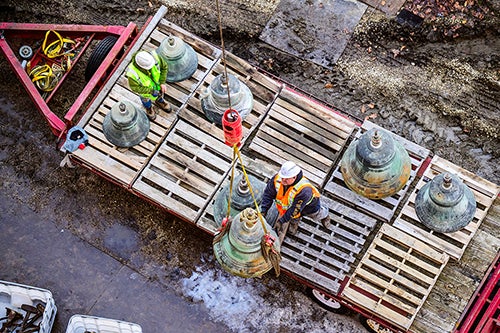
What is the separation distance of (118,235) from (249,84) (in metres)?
3.32

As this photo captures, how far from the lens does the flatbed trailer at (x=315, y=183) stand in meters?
10.1

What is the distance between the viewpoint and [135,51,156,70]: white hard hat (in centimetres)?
995

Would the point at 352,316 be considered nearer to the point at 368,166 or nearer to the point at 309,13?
the point at 368,166

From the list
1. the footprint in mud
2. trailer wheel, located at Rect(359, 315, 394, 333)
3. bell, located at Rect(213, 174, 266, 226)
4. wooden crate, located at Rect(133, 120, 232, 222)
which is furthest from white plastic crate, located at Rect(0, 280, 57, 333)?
trailer wheel, located at Rect(359, 315, 394, 333)

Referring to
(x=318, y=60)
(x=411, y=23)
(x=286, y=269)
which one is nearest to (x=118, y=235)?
(x=286, y=269)

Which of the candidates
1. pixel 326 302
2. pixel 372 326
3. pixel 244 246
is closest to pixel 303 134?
pixel 326 302

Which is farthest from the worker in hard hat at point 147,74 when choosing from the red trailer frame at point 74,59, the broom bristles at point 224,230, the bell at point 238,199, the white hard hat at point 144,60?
the broom bristles at point 224,230

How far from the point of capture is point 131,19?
13.0m

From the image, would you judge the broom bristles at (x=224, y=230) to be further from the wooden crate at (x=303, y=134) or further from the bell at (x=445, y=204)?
the wooden crate at (x=303, y=134)

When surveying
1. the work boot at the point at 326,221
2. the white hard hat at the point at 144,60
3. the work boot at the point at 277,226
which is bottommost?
the work boot at the point at 277,226

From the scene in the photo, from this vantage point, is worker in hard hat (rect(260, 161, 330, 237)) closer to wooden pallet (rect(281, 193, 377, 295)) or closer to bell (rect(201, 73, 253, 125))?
wooden pallet (rect(281, 193, 377, 295))

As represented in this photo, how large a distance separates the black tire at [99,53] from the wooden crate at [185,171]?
192 cm

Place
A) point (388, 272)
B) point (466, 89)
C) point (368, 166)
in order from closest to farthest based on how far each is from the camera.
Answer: point (368, 166) < point (388, 272) < point (466, 89)

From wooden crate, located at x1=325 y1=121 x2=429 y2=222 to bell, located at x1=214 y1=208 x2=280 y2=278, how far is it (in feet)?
9.39
